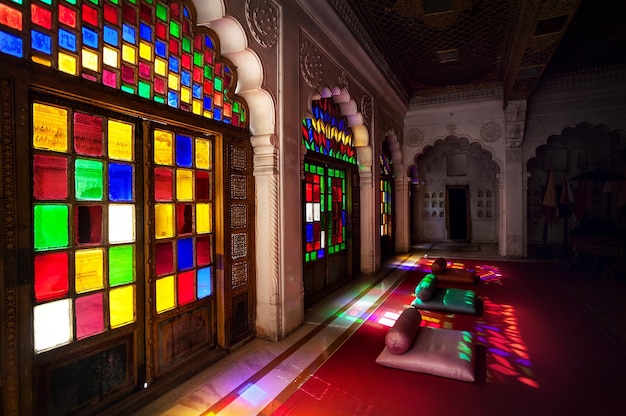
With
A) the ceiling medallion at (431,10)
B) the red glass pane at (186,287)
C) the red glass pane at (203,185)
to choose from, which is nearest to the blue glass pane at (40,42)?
the red glass pane at (203,185)

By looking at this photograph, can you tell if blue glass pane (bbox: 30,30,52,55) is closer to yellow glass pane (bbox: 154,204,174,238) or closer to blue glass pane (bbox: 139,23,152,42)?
blue glass pane (bbox: 139,23,152,42)

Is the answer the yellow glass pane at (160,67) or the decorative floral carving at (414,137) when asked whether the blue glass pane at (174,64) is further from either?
the decorative floral carving at (414,137)

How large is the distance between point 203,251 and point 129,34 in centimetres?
178

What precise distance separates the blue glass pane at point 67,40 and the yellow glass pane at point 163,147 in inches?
29.7

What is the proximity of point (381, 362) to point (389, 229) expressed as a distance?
620 centimetres

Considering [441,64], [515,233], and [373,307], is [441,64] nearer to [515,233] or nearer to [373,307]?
[515,233]

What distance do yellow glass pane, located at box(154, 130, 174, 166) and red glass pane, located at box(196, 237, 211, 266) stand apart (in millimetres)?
749

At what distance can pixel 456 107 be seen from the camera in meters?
9.10

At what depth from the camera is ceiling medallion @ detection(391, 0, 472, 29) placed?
4.74 metres

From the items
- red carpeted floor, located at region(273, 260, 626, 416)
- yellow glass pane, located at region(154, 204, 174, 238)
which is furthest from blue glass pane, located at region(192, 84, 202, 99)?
red carpeted floor, located at region(273, 260, 626, 416)

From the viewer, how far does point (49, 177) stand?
6.86 ft

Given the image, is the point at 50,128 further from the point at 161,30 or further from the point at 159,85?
the point at 161,30

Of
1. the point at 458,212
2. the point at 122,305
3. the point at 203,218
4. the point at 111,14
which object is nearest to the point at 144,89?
the point at 111,14

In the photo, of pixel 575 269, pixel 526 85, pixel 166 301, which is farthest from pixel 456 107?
pixel 166 301
